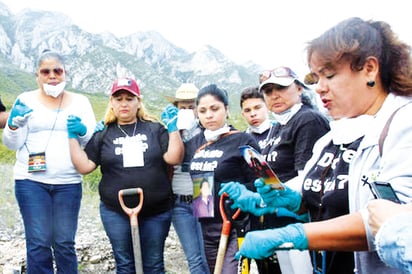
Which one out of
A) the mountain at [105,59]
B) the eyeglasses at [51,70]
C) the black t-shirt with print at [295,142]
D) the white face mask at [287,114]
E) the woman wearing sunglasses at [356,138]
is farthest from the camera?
the mountain at [105,59]

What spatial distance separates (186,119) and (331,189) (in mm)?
1948

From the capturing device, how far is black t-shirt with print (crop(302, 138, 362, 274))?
1761 mm

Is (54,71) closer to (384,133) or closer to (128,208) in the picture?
(128,208)

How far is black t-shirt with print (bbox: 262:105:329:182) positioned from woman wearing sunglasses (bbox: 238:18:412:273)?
67 cm

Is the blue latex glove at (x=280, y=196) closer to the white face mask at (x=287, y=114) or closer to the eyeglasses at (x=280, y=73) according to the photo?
the white face mask at (x=287, y=114)

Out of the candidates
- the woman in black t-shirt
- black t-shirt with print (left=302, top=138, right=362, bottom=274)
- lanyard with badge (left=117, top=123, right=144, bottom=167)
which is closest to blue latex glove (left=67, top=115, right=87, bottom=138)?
lanyard with badge (left=117, top=123, right=144, bottom=167)

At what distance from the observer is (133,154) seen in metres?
3.34

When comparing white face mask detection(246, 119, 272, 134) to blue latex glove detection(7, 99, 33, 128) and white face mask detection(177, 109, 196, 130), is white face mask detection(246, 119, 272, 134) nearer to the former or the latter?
white face mask detection(177, 109, 196, 130)

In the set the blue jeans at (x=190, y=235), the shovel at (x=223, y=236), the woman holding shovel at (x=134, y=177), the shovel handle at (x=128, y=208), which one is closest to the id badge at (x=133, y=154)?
the woman holding shovel at (x=134, y=177)

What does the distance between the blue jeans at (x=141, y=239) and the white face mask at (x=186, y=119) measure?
0.76 metres

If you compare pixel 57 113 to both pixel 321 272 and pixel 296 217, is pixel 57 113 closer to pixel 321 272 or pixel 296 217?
pixel 296 217

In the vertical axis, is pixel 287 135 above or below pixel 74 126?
below

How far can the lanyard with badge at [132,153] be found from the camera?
3332 millimetres

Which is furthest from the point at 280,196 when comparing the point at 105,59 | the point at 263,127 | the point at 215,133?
the point at 105,59
